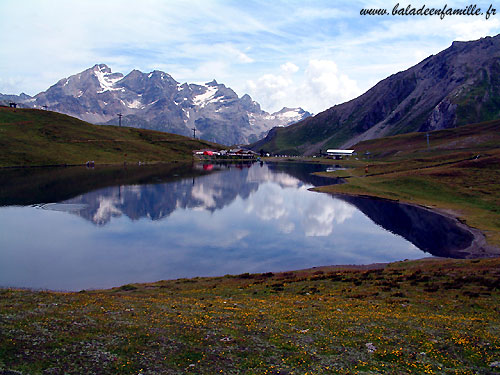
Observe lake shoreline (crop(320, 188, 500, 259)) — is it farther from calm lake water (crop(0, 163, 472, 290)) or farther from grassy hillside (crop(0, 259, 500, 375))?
grassy hillside (crop(0, 259, 500, 375))

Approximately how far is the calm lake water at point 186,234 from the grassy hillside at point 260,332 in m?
17.3

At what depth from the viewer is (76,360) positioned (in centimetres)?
2142

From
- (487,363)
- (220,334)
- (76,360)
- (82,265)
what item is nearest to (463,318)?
(487,363)

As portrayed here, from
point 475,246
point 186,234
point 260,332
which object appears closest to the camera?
point 260,332

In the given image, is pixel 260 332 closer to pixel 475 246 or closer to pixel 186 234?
pixel 186 234

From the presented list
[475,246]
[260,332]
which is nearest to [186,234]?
[475,246]

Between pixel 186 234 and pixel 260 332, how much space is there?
180ft

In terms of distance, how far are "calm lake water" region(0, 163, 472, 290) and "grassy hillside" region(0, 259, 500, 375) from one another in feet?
56.9

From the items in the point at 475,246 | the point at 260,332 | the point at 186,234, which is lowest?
the point at 475,246

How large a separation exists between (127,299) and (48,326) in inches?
466

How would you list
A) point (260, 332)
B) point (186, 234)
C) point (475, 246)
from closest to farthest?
point (260, 332)
point (475, 246)
point (186, 234)

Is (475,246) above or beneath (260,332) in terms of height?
beneath

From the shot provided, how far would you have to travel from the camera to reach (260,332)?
87.7 ft

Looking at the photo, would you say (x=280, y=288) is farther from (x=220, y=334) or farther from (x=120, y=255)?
(x=120, y=255)
